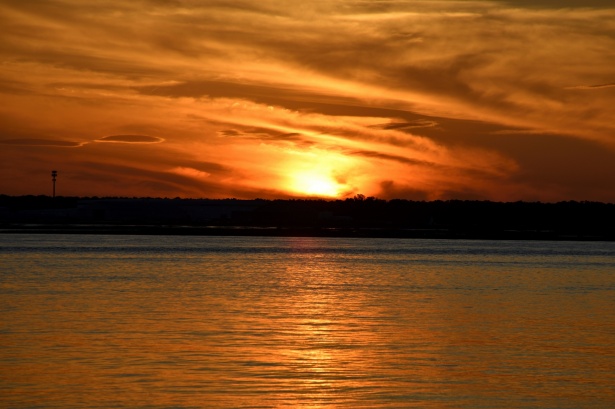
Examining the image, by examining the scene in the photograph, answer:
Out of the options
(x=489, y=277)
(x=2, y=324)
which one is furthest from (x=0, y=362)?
(x=489, y=277)

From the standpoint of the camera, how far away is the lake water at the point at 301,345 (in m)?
21.8

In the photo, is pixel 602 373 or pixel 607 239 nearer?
pixel 602 373

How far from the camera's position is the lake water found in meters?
21.8

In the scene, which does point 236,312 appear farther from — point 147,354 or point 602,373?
point 602,373

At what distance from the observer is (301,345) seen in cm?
2934

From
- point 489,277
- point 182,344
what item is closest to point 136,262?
point 489,277

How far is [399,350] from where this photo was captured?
2867cm

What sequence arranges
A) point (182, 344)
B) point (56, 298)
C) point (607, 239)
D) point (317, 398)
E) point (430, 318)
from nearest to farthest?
point (317, 398) < point (182, 344) < point (430, 318) < point (56, 298) < point (607, 239)

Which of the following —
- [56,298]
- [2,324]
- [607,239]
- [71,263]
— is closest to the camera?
[2,324]

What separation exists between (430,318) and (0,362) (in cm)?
1767

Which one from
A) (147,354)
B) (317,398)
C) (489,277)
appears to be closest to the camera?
(317,398)

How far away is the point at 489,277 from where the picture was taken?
65.6 meters

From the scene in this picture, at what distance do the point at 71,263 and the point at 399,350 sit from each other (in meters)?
52.7

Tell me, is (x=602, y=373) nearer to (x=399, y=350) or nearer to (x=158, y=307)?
(x=399, y=350)
